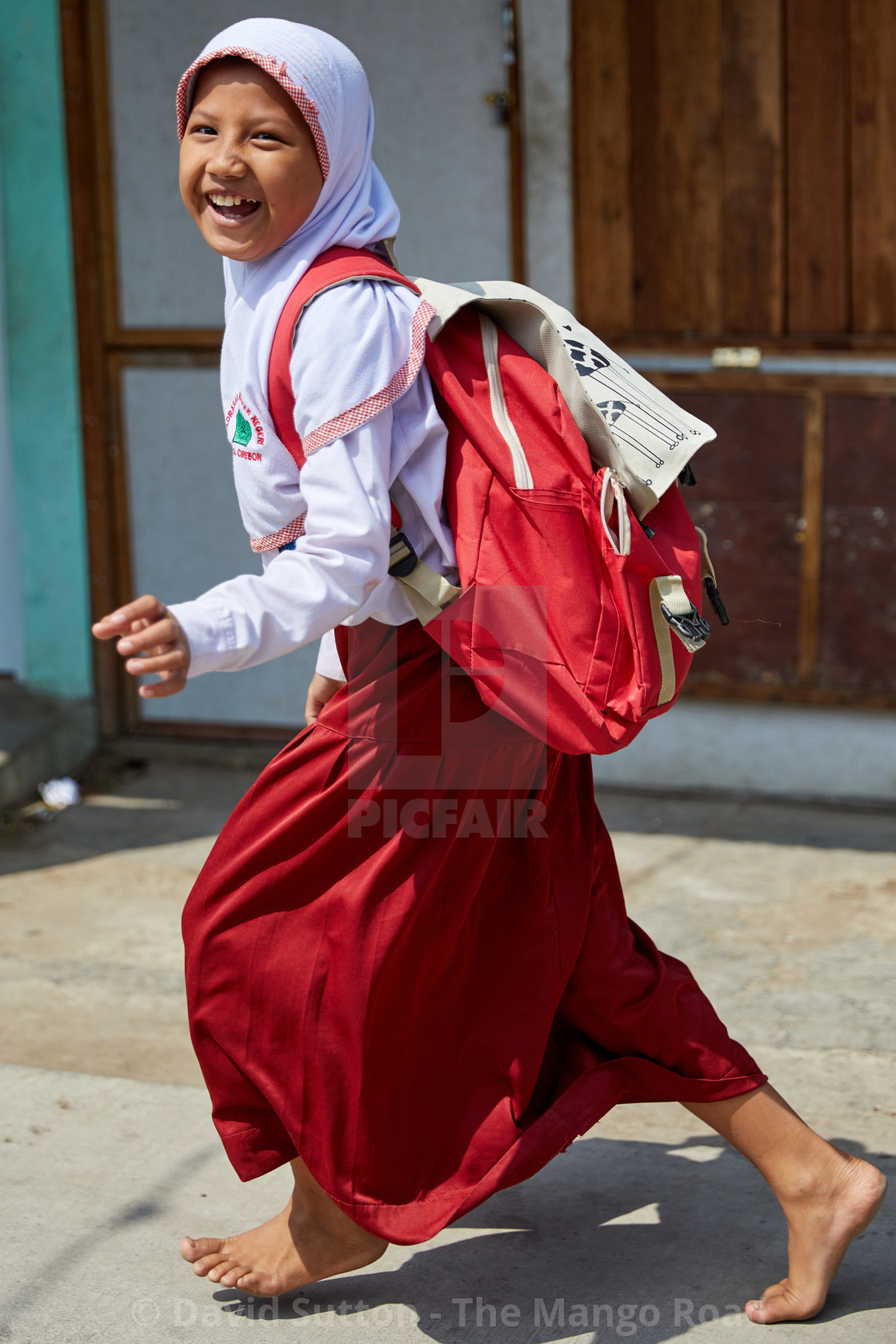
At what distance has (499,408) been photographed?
1.96m

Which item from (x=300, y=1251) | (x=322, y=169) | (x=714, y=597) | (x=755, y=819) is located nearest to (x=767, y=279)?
(x=755, y=819)

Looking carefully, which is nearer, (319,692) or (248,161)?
(248,161)

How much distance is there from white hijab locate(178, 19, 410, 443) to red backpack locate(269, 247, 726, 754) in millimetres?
33

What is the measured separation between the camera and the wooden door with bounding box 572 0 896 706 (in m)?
4.34

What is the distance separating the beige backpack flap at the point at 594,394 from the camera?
198 centimetres

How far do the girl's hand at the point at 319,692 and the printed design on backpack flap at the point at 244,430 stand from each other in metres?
0.47

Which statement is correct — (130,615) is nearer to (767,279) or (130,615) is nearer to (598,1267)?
(598,1267)

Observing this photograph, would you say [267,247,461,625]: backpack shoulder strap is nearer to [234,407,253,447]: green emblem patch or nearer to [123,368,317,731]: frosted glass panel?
[234,407,253,447]: green emblem patch

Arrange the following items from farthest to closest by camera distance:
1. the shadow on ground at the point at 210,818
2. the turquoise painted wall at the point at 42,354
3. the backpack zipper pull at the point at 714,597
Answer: the turquoise painted wall at the point at 42,354, the shadow on ground at the point at 210,818, the backpack zipper pull at the point at 714,597

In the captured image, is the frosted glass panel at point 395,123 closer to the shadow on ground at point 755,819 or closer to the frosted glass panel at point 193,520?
the frosted glass panel at point 193,520

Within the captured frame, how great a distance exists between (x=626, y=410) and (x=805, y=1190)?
3.82 ft

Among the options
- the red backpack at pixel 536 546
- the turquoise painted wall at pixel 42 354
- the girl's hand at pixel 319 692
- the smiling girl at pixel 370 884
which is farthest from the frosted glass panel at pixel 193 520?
the red backpack at pixel 536 546

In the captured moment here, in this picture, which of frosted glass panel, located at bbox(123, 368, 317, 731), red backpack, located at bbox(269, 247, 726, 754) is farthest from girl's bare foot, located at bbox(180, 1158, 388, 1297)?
frosted glass panel, located at bbox(123, 368, 317, 731)

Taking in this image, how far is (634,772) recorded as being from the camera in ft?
16.2
